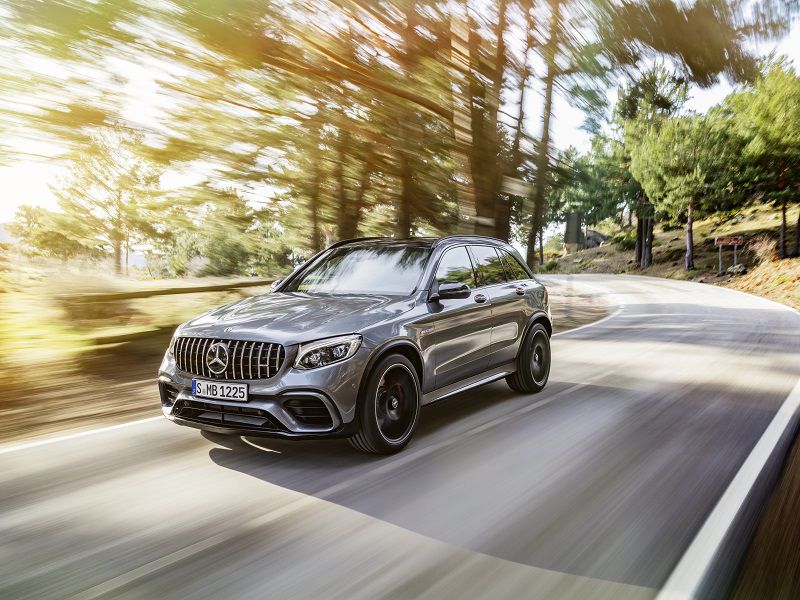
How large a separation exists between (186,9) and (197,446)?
541 cm

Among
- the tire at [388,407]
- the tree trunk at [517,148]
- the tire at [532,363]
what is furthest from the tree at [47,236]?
the tree trunk at [517,148]

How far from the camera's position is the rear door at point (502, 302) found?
6598mm

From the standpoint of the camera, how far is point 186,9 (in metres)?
7.93

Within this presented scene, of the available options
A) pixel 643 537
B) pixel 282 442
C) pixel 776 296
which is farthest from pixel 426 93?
pixel 776 296

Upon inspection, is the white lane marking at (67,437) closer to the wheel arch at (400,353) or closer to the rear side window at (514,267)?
the wheel arch at (400,353)

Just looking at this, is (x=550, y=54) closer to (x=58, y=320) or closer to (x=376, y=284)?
(x=376, y=284)

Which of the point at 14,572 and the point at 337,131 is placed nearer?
the point at 14,572

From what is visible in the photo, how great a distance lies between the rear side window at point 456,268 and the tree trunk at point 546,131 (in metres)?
5.86

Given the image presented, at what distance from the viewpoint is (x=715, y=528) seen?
3707 millimetres

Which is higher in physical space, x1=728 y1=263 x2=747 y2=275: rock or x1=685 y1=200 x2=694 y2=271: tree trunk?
x1=685 y1=200 x2=694 y2=271: tree trunk

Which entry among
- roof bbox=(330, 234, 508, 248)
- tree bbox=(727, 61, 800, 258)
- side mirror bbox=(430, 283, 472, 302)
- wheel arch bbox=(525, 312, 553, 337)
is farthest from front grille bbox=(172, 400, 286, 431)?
tree bbox=(727, 61, 800, 258)

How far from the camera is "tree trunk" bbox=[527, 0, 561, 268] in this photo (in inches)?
418

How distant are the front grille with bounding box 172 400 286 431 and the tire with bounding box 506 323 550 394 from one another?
3345 mm

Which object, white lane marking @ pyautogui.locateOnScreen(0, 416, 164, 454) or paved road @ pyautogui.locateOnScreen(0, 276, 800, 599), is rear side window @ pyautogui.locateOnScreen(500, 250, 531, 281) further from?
white lane marking @ pyautogui.locateOnScreen(0, 416, 164, 454)
